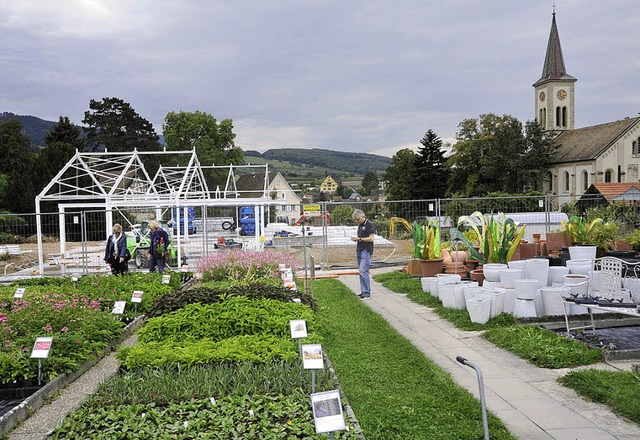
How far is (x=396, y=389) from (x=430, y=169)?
198 feet

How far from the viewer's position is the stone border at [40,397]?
539 centimetres

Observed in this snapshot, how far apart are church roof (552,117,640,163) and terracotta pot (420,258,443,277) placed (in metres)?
59.5

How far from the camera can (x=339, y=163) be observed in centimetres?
19562

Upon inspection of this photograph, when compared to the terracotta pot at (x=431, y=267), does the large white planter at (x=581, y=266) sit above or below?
above

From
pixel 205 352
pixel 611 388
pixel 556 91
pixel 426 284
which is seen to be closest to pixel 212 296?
pixel 205 352

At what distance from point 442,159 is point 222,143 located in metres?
24.1

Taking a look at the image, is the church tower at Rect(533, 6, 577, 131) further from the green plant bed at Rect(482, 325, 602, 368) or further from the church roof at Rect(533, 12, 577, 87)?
the green plant bed at Rect(482, 325, 602, 368)

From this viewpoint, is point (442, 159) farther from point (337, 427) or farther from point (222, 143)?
point (337, 427)

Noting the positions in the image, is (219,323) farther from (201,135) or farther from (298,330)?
(201,135)

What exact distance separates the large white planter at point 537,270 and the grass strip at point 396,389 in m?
2.61

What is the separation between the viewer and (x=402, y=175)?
69.3m

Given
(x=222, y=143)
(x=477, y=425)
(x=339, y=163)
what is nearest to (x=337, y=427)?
(x=477, y=425)

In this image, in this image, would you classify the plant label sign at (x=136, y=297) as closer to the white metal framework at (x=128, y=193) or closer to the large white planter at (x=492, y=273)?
the large white planter at (x=492, y=273)

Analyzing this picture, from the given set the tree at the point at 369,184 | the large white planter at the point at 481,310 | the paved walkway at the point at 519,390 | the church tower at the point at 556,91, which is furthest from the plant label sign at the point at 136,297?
the tree at the point at 369,184
